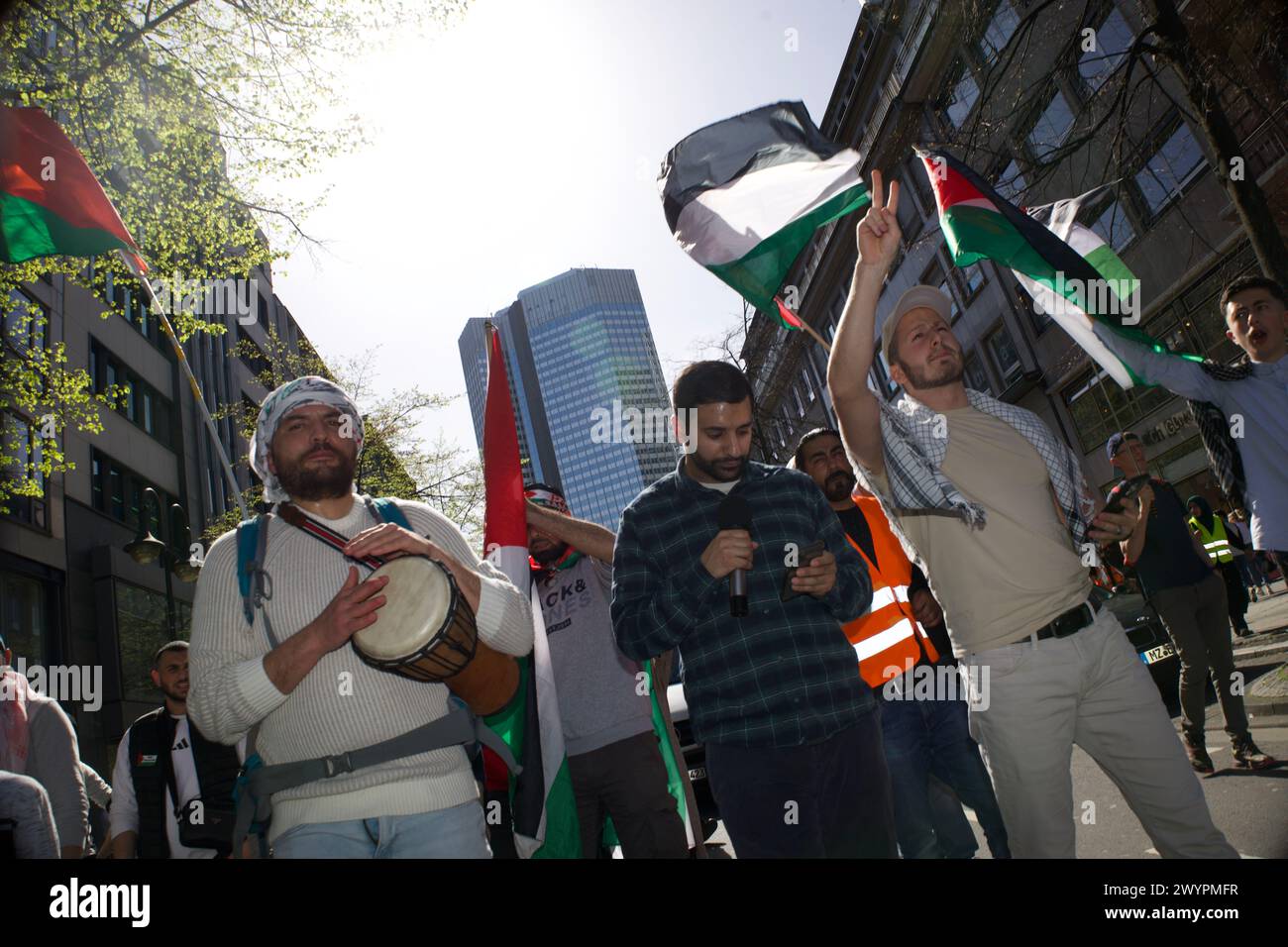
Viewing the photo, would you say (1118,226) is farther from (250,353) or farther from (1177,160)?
(250,353)

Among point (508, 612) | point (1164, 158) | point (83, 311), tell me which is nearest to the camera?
point (508, 612)

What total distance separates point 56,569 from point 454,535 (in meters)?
21.1

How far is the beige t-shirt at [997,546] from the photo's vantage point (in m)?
2.84

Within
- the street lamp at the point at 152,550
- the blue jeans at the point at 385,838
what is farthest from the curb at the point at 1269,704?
the street lamp at the point at 152,550

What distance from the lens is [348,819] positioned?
2275 mm

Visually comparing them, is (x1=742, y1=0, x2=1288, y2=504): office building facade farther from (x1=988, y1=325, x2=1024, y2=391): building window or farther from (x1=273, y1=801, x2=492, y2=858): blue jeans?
(x1=273, y1=801, x2=492, y2=858): blue jeans

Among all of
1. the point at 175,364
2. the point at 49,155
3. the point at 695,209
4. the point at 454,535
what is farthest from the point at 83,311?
the point at 454,535

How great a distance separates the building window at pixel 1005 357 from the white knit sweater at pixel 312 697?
26496 mm

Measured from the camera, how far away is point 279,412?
2.76m

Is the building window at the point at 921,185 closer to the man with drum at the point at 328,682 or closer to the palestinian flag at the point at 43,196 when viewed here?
the palestinian flag at the point at 43,196
